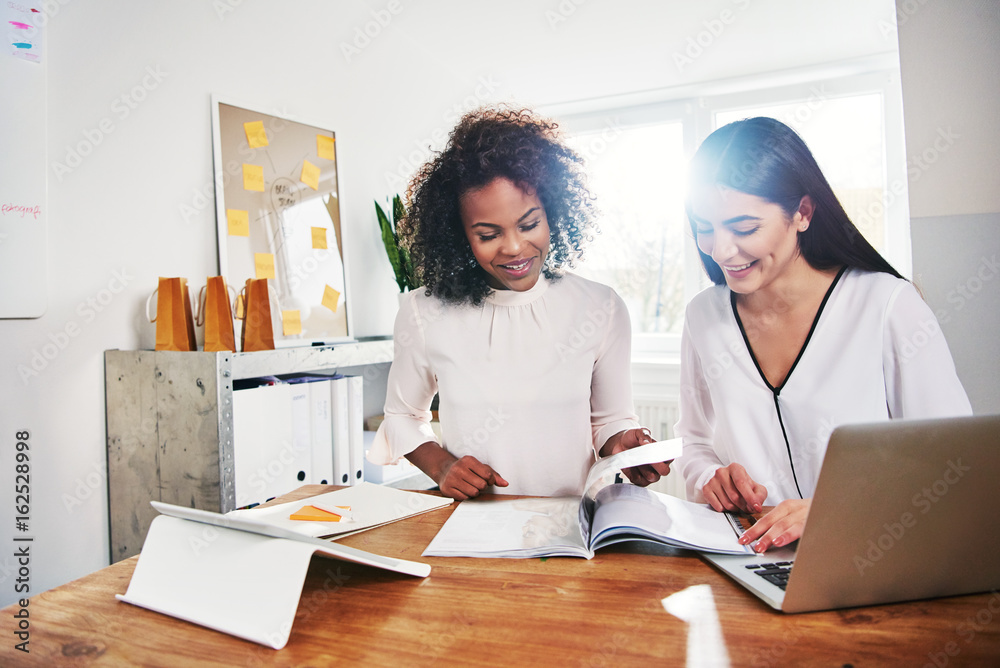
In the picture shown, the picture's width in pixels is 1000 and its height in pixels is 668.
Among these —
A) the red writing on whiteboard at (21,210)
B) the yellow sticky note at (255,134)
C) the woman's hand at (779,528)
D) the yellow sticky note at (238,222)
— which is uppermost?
the yellow sticky note at (255,134)

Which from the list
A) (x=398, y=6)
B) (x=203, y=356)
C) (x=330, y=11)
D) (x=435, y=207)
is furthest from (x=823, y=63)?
(x=203, y=356)

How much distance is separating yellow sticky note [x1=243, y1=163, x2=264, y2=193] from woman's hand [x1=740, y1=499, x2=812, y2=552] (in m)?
2.28

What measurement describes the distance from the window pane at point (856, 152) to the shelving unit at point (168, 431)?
3.44 meters

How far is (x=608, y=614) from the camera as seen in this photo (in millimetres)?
687

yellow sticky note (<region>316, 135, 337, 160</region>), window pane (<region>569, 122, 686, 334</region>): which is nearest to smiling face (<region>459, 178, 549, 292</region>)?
yellow sticky note (<region>316, 135, 337, 160</region>)

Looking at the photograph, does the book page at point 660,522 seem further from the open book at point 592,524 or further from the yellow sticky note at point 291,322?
the yellow sticky note at point 291,322

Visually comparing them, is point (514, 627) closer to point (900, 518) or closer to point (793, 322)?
point (900, 518)

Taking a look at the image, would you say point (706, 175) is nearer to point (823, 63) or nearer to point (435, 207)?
point (435, 207)

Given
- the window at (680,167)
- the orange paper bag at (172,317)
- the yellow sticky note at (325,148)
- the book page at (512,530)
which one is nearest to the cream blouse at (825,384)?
the book page at (512,530)

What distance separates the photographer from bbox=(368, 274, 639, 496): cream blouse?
1.41m

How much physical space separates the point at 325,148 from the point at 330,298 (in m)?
0.71

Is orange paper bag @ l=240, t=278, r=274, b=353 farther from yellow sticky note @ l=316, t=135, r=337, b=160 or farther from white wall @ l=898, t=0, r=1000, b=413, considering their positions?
white wall @ l=898, t=0, r=1000, b=413

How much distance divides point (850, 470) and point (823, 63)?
12.7 feet

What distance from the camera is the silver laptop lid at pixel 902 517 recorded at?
611mm
